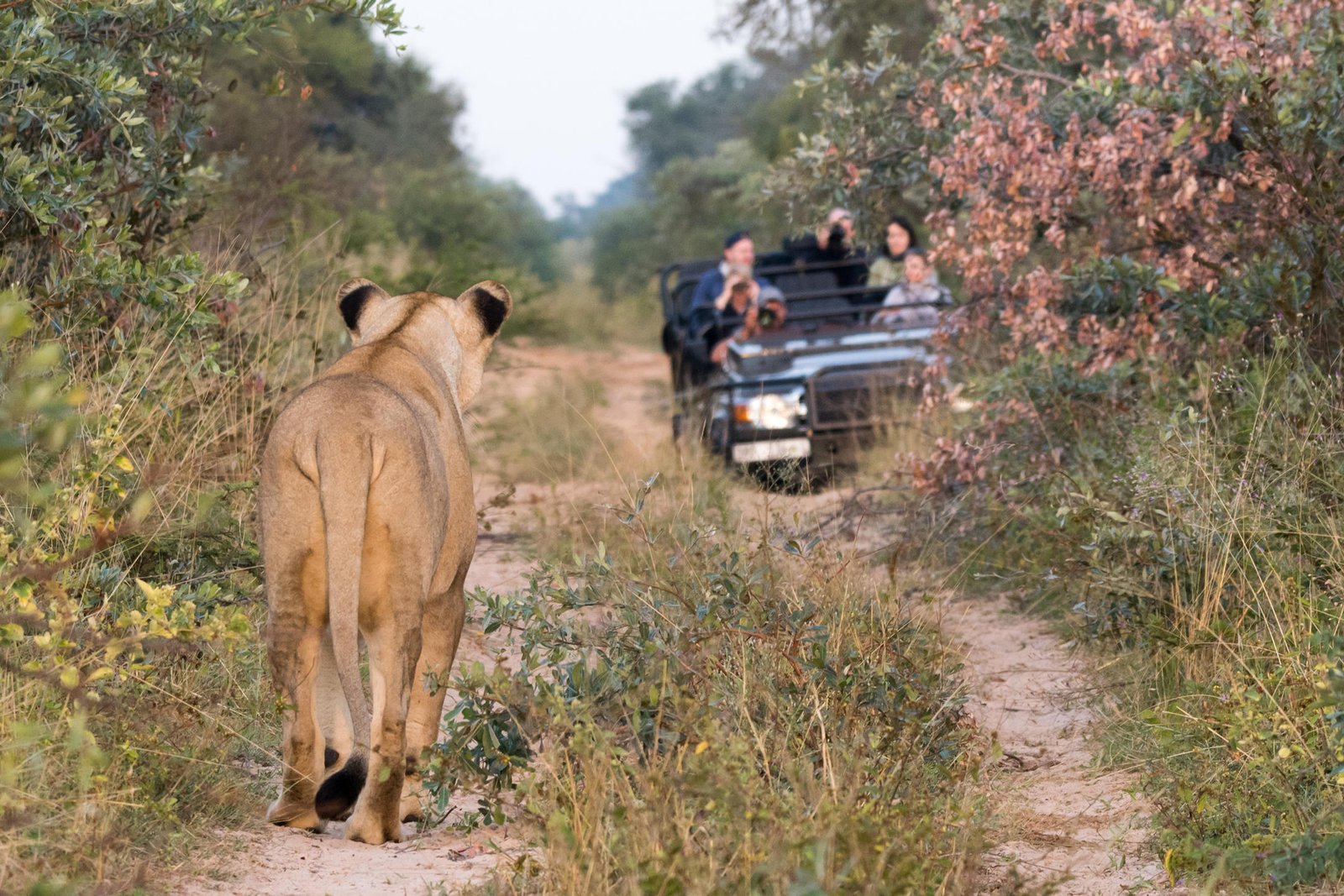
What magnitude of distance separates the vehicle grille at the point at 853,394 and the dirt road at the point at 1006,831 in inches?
120

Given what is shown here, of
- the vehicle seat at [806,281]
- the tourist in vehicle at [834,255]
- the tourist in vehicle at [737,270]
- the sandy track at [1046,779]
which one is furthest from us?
the vehicle seat at [806,281]

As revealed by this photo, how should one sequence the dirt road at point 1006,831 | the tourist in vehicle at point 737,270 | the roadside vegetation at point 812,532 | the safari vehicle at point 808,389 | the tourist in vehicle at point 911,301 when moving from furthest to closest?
the tourist in vehicle at point 737,270, the tourist in vehicle at point 911,301, the safari vehicle at point 808,389, the dirt road at point 1006,831, the roadside vegetation at point 812,532

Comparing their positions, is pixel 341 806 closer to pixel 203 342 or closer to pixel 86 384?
pixel 86 384

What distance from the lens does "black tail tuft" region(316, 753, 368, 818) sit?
3.95 metres

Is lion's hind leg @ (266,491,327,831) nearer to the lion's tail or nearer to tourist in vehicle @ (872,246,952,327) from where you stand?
the lion's tail

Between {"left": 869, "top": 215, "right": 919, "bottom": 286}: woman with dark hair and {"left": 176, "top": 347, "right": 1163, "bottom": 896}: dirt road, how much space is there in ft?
16.0

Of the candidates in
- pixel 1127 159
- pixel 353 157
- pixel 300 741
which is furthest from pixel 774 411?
pixel 353 157

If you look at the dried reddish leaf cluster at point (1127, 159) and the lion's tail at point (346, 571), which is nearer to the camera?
the lion's tail at point (346, 571)

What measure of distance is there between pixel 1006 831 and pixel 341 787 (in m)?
1.69

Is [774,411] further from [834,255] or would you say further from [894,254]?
[834,255]

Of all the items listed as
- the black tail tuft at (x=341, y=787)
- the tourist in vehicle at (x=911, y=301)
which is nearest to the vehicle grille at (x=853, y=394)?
the tourist in vehicle at (x=911, y=301)

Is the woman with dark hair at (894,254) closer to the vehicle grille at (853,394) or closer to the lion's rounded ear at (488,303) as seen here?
the vehicle grille at (853,394)

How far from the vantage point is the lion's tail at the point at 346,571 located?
3887 mm

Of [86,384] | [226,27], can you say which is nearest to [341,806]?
[86,384]
